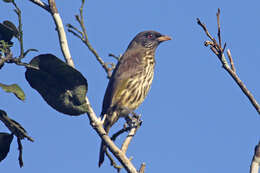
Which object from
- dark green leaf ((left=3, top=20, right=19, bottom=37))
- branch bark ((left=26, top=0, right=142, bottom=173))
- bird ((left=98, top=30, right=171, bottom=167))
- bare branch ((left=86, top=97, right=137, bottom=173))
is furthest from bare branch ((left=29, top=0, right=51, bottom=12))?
bird ((left=98, top=30, right=171, bottom=167))

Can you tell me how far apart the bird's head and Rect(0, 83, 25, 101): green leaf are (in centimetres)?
598

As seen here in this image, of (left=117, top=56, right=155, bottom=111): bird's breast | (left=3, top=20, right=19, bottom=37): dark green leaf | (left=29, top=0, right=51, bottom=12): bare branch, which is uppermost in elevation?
(left=117, top=56, right=155, bottom=111): bird's breast

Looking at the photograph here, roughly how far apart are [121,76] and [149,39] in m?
1.52

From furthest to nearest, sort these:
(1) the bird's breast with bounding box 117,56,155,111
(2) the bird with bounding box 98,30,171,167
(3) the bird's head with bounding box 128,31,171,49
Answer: (3) the bird's head with bounding box 128,31,171,49
(1) the bird's breast with bounding box 117,56,155,111
(2) the bird with bounding box 98,30,171,167

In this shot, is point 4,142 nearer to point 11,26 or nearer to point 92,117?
point 92,117

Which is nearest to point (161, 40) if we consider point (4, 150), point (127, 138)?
point (127, 138)

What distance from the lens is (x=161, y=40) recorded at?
7.89 m

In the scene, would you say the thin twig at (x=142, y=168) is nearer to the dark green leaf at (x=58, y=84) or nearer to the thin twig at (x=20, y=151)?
the dark green leaf at (x=58, y=84)

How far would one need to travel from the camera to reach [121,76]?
6.72 meters

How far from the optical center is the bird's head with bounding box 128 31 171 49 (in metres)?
7.85

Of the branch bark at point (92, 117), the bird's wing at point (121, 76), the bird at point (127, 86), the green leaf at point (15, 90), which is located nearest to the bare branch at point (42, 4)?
the branch bark at point (92, 117)

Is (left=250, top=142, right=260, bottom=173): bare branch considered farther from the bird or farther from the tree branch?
the bird

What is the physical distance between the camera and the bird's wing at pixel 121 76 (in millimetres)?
6543

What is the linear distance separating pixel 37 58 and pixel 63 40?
42cm
